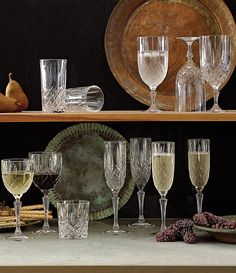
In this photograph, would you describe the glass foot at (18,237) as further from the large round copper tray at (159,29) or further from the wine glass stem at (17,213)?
the large round copper tray at (159,29)

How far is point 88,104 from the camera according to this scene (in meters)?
2.61

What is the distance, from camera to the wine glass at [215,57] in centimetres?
253

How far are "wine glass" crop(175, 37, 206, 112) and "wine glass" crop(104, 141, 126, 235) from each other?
0.74ft

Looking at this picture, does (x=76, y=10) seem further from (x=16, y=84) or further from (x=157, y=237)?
(x=157, y=237)

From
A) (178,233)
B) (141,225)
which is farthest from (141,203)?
(178,233)

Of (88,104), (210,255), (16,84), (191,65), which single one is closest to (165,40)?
(191,65)

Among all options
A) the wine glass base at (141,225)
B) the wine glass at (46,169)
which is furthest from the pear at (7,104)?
the wine glass base at (141,225)

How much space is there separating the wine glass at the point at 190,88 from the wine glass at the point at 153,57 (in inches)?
2.8

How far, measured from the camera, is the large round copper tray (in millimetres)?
2725

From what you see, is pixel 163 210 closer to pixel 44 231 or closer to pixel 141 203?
pixel 141 203

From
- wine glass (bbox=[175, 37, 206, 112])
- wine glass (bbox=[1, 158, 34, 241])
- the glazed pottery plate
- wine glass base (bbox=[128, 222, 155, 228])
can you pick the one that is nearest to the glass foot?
wine glass (bbox=[1, 158, 34, 241])

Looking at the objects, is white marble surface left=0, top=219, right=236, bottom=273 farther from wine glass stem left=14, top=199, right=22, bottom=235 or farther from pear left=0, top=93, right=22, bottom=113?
pear left=0, top=93, right=22, bottom=113

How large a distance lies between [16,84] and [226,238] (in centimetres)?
78

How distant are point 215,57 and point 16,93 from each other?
0.61 m
